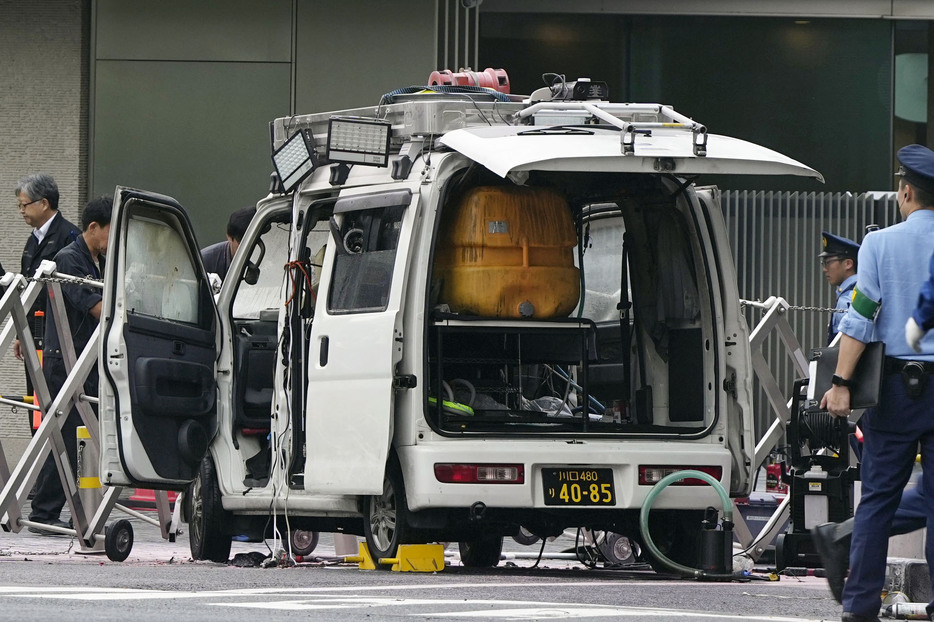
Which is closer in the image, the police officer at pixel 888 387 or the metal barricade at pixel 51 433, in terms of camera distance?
the police officer at pixel 888 387

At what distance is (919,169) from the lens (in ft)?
21.6

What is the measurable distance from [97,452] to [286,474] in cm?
137

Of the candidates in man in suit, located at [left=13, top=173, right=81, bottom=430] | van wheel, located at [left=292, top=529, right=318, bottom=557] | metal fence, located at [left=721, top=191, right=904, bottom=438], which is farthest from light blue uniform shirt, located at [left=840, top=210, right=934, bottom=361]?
metal fence, located at [left=721, top=191, right=904, bottom=438]

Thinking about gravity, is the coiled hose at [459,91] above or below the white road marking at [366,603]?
above

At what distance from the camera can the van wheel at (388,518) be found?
8695mm

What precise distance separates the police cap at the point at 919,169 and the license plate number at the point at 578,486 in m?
2.60

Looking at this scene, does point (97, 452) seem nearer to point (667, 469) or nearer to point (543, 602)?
point (667, 469)

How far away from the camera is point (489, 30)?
1794 cm

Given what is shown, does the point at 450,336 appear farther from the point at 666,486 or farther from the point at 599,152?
the point at 599,152

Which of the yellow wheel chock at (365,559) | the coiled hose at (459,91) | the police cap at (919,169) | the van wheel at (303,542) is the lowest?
the van wheel at (303,542)

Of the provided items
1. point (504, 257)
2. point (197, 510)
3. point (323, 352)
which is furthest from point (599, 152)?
point (197, 510)

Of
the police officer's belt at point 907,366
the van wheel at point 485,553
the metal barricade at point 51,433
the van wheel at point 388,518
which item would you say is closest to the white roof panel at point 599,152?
the van wheel at point 388,518

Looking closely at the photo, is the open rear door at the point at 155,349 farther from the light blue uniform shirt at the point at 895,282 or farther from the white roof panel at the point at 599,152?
the light blue uniform shirt at the point at 895,282

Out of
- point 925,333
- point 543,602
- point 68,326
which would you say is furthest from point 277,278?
point 925,333
